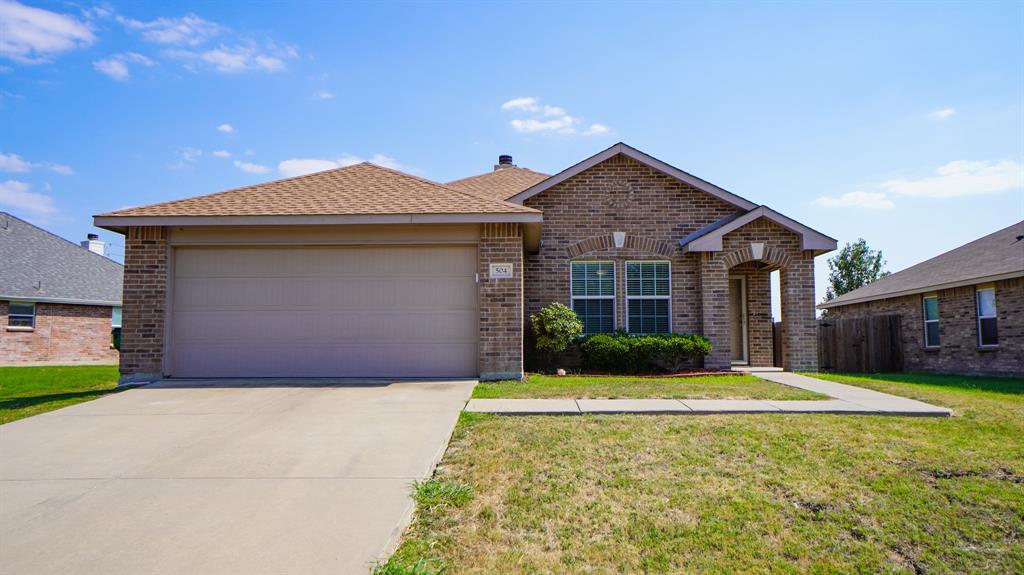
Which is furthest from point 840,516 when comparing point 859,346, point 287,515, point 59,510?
point 859,346

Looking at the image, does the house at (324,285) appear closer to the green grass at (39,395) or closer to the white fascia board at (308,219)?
the white fascia board at (308,219)

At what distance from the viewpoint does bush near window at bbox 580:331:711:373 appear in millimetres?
12508

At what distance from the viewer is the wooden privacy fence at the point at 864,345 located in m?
18.7

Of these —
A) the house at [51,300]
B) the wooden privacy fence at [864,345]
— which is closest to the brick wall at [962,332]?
the wooden privacy fence at [864,345]

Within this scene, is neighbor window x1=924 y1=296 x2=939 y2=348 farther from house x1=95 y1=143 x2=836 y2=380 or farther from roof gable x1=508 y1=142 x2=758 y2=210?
house x1=95 y1=143 x2=836 y2=380

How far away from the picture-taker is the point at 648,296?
13734 millimetres

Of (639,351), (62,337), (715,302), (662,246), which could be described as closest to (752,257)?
(715,302)

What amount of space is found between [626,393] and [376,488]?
16.8 feet

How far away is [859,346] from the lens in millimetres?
19031

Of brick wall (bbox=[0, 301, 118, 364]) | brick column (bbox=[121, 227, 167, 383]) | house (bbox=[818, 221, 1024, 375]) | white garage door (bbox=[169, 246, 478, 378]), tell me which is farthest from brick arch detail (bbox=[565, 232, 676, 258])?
brick wall (bbox=[0, 301, 118, 364])

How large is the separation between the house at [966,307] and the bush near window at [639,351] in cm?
837

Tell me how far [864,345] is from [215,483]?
19906 millimetres

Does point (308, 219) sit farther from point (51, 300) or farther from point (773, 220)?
point (51, 300)

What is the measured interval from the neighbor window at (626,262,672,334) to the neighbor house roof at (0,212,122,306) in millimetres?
22940
